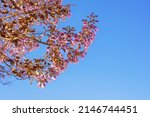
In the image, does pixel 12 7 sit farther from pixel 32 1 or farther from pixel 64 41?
pixel 64 41

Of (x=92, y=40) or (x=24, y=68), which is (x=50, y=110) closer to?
(x=24, y=68)

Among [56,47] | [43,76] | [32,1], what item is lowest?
[43,76]

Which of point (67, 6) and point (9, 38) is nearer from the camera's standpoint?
point (9, 38)

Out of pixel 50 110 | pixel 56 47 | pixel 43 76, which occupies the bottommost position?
pixel 50 110

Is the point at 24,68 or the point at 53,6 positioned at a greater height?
the point at 53,6

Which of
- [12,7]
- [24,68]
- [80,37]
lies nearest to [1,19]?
[12,7]

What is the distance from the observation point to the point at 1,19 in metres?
15.7

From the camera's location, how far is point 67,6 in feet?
55.9

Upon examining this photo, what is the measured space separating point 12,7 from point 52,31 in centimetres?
192

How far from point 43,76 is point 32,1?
2.86m

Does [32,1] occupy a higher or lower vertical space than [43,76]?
higher

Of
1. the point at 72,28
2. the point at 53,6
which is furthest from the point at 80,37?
the point at 53,6

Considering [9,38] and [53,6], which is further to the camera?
[53,6]

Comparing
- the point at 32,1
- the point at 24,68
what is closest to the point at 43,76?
the point at 24,68
